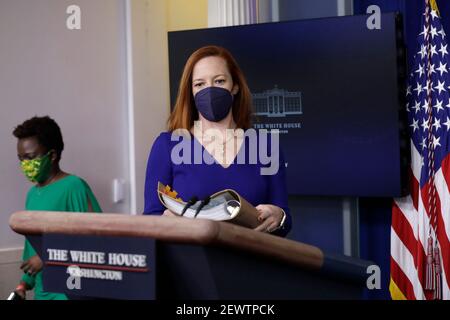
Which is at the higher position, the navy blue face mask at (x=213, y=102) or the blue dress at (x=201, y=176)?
the navy blue face mask at (x=213, y=102)

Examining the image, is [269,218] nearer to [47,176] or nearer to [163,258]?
[163,258]

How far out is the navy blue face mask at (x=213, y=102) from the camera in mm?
1874

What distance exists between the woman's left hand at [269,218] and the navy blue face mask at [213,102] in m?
0.33

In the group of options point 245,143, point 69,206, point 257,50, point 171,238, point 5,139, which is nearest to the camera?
point 171,238

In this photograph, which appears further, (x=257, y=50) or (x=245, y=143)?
(x=257, y=50)

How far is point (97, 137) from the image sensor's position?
466 cm

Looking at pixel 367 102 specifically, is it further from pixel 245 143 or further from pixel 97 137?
pixel 245 143

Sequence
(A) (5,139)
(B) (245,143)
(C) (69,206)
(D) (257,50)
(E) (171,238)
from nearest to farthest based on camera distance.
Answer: (E) (171,238) → (B) (245,143) → (C) (69,206) → (A) (5,139) → (D) (257,50)

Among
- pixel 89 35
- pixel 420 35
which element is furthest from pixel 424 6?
pixel 89 35

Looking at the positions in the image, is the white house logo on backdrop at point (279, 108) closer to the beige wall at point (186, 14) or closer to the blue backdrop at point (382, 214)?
the blue backdrop at point (382, 214)

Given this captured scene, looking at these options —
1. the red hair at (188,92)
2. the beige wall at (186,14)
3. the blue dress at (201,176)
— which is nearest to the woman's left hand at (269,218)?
the blue dress at (201,176)

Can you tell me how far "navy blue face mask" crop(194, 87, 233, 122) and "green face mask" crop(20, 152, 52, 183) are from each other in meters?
1.71

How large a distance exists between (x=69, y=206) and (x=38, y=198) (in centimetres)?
20

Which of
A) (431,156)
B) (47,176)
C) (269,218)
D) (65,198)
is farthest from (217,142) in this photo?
(431,156)
